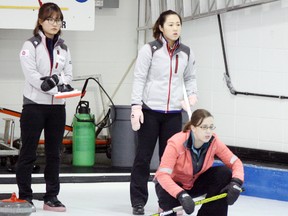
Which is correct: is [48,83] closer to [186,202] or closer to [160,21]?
[160,21]

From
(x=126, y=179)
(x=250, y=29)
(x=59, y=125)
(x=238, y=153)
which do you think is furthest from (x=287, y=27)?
(x=59, y=125)

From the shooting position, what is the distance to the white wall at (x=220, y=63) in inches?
309

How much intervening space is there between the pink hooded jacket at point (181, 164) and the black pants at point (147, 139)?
0.84 metres

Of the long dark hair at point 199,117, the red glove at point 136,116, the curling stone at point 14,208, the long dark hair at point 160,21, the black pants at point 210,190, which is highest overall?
the long dark hair at point 160,21

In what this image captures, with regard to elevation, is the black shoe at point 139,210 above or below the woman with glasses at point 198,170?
below

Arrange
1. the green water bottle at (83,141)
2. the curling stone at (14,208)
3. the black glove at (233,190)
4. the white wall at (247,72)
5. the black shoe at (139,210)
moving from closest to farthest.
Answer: the black glove at (233,190)
the curling stone at (14,208)
the black shoe at (139,210)
the white wall at (247,72)
the green water bottle at (83,141)

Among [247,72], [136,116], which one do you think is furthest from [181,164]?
[247,72]

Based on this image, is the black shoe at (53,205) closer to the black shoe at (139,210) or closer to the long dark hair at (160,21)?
the black shoe at (139,210)

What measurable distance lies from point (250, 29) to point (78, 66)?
201cm

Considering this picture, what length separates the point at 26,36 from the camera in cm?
905

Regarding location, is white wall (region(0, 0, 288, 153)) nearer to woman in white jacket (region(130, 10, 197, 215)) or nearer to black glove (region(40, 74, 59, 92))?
woman in white jacket (region(130, 10, 197, 215))

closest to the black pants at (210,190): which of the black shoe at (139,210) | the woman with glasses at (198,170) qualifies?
the woman with glasses at (198,170)

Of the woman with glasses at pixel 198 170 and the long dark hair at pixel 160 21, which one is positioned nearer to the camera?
the woman with glasses at pixel 198 170

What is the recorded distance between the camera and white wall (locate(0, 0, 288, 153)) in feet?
25.7
